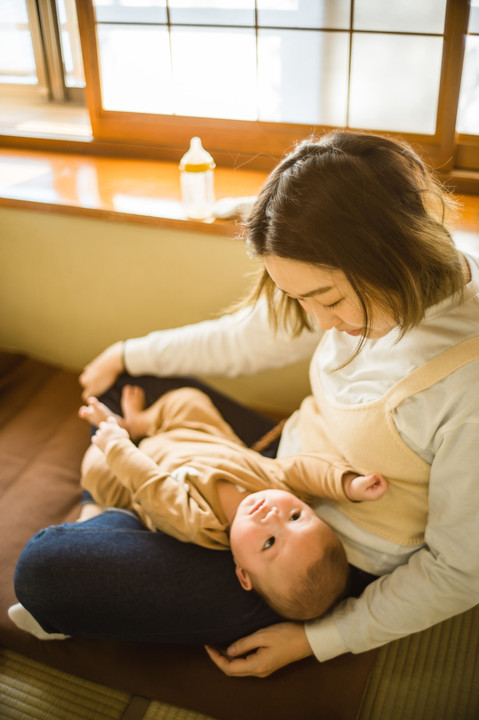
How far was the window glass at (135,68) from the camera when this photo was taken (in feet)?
6.09

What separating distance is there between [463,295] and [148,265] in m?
1.00

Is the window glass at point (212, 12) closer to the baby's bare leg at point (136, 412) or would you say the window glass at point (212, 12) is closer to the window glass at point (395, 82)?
the window glass at point (395, 82)

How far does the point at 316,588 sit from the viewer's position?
1100mm

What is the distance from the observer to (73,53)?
7.60ft

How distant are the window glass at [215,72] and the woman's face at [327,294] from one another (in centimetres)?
100

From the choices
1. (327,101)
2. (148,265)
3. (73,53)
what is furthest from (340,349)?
(73,53)

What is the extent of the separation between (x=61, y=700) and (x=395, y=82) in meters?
1.58

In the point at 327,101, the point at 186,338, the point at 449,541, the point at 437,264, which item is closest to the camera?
the point at 437,264

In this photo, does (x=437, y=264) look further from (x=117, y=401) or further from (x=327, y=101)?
(x=327, y=101)

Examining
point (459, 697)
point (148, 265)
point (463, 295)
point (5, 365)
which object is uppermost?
point (463, 295)

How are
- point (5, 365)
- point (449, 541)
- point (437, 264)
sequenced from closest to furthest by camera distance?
point (437, 264) → point (449, 541) → point (5, 365)

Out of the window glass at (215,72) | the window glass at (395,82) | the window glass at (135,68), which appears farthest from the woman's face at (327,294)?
the window glass at (135,68)

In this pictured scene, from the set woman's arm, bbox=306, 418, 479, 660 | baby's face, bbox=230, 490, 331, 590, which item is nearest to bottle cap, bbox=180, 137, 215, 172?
baby's face, bbox=230, 490, 331, 590

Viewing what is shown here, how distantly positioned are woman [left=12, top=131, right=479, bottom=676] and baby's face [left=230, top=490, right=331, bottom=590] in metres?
0.06
